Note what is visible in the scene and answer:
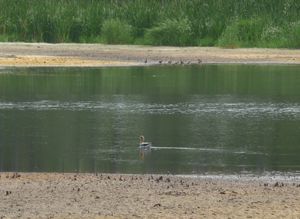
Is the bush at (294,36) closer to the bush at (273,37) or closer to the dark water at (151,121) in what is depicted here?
the bush at (273,37)

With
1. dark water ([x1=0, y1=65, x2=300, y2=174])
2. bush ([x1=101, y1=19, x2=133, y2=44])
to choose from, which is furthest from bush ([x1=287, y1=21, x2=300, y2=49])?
dark water ([x1=0, y1=65, x2=300, y2=174])

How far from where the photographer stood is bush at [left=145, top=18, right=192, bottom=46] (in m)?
46.1

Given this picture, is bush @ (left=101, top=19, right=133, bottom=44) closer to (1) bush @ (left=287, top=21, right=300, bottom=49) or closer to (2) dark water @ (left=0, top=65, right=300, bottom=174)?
(1) bush @ (left=287, top=21, right=300, bottom=49)

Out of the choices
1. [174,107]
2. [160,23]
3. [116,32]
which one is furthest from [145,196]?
[116,32]

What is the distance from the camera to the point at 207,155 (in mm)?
15812

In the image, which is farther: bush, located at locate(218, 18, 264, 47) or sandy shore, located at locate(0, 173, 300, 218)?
bush, located at locate(218, 18, 264, 47)

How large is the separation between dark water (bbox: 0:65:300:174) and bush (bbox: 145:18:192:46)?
39.5ft

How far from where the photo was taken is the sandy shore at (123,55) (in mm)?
38375

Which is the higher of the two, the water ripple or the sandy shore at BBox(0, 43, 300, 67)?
the water ripple

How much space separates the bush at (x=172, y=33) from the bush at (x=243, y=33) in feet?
5.51

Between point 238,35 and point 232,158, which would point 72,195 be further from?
point 238,35

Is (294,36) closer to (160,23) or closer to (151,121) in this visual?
(160,23)

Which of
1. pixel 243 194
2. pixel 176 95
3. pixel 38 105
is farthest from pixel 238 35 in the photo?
pixel 243 194

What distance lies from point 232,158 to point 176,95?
36.0ft
